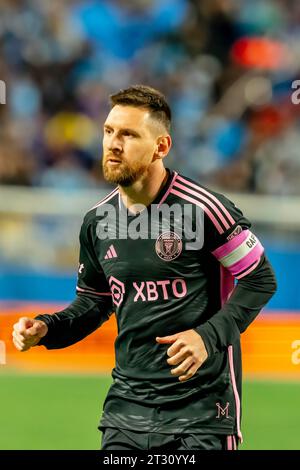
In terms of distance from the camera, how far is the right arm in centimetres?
533

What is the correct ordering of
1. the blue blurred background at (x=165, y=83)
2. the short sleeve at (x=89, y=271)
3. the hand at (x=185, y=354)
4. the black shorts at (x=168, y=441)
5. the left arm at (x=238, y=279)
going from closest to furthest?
the hand at (x=185, y=354) < the left arm at (x=238, y=279) < the black shorts at (x=168, y=441) < the short sleeve at (x=89, y=271) < the blue blurred background at (x=165, y=83)

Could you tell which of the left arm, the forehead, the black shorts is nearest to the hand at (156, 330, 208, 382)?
the left arm

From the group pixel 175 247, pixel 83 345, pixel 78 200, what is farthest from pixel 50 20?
pixel 175 247


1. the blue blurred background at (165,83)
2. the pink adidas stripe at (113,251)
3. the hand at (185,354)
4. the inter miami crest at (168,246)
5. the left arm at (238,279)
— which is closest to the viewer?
the hand at (185,354)

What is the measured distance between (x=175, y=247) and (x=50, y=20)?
996 cm

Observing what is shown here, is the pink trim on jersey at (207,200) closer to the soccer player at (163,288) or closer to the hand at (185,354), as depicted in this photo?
the soccer player at (163,288)

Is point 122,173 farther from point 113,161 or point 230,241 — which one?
point 230,241

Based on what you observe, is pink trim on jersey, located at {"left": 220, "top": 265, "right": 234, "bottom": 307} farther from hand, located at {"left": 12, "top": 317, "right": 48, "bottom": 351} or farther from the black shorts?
hand, located at {"left": 12, "top": 317, "right": 48, "bottom": 351}

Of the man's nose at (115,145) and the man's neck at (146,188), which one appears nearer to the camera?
the man's nose at (115,145)

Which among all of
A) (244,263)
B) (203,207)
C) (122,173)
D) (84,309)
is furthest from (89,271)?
(244,263)

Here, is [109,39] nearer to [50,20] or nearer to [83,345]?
[50,20]

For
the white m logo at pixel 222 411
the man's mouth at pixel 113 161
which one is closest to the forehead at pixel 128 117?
the man's mouth at pixel 113 161

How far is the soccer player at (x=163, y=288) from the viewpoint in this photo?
5.04 meters

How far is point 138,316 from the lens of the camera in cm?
513
